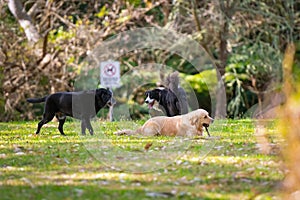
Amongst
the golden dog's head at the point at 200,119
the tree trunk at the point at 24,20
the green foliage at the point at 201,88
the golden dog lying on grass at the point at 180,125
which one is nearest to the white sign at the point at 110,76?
the golden dog lying on grass at the point at 180,125

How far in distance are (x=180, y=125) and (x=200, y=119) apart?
1.15ft

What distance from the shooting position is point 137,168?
8.11 m

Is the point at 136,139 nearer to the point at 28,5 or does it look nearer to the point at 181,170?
the point at 181,170

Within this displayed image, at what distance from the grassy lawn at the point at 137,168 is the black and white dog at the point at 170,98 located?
1.46 m

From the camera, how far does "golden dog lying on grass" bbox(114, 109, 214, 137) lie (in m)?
11.1

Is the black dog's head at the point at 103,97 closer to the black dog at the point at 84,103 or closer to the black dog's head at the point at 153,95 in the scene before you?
the black dog at the point at 84,103

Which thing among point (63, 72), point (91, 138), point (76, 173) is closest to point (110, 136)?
point (91, 138)

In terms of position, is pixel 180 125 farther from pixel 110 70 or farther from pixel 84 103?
pixel 110 70

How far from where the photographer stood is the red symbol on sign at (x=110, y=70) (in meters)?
15.8

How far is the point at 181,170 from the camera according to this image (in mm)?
8000

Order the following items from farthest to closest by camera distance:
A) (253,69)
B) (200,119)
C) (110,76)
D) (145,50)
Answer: (145,50) → (253,69) → (110,76) → (200,119)

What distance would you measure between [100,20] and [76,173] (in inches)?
673

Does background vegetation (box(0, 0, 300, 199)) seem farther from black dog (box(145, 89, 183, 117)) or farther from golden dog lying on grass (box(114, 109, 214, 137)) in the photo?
golden dog lying on grass (box(114, 109, 214, 137))

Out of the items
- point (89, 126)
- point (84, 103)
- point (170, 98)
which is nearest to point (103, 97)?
point (84, 103)
